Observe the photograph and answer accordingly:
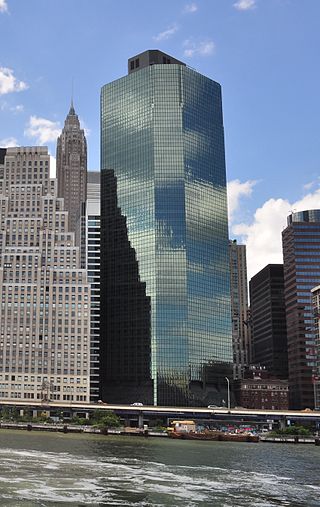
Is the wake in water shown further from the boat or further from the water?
the boat

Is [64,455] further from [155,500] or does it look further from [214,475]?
[155,500]

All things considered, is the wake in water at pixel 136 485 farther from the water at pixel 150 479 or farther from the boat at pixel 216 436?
the boat at pixel 216 436

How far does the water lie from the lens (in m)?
71.5

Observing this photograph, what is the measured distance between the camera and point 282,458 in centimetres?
13238

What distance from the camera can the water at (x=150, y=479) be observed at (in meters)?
71.5

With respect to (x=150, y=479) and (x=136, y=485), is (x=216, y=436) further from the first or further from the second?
(x=136, y=485)

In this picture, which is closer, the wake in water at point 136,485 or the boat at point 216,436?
the wake in water at point 136,485

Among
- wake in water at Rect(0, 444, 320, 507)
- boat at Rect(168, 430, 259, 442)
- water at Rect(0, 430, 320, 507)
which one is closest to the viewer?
wake in water at Rect(0, 444, 320, 507)

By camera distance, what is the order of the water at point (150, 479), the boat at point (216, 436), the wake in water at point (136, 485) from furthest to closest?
the boat at point (216, 436) < the water at point (150, 479) < the wake in water at point (136, 485)

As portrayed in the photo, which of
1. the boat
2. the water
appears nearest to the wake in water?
the water

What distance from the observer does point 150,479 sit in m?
86.8

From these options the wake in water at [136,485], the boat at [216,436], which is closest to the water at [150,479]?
the wake in water at [136,485]

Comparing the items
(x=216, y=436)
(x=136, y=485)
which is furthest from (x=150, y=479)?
(x=216, y=436)

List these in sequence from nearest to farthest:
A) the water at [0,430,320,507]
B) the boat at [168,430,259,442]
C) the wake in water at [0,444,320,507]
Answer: the wake in water at [0,444,320,507]
the water at [0,430,320,507]
the boat at [168,430,259,442]
